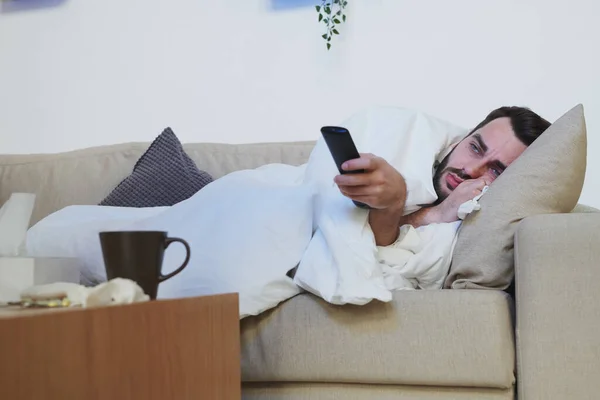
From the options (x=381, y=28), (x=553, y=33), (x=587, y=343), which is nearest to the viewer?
(x=587, y=343)

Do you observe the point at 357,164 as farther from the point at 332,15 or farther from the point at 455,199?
the point at 332,15

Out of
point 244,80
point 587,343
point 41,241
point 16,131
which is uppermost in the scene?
point 244,80

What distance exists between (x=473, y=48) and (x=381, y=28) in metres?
0.30

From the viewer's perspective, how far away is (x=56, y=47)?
2566 mm

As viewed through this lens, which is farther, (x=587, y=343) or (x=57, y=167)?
(x=57, y=167)

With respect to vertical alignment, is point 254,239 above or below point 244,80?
below

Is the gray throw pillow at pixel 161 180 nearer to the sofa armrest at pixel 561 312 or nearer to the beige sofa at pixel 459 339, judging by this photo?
the beige sofa at pixel 459 339

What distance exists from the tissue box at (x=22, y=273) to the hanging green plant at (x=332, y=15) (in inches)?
55.2

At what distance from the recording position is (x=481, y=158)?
1551 millimetres

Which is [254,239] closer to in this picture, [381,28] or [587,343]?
[587,343]

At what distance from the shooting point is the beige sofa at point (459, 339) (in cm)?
109

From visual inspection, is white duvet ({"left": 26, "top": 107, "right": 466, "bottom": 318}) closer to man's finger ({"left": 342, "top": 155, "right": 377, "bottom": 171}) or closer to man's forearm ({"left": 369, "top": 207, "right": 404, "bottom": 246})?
man's forearm ({"left": 369, "top": 207, "right": 404, "bottom": 246})

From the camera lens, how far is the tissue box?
0.88 metres

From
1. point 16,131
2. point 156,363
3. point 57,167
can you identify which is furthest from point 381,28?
point 156,363
